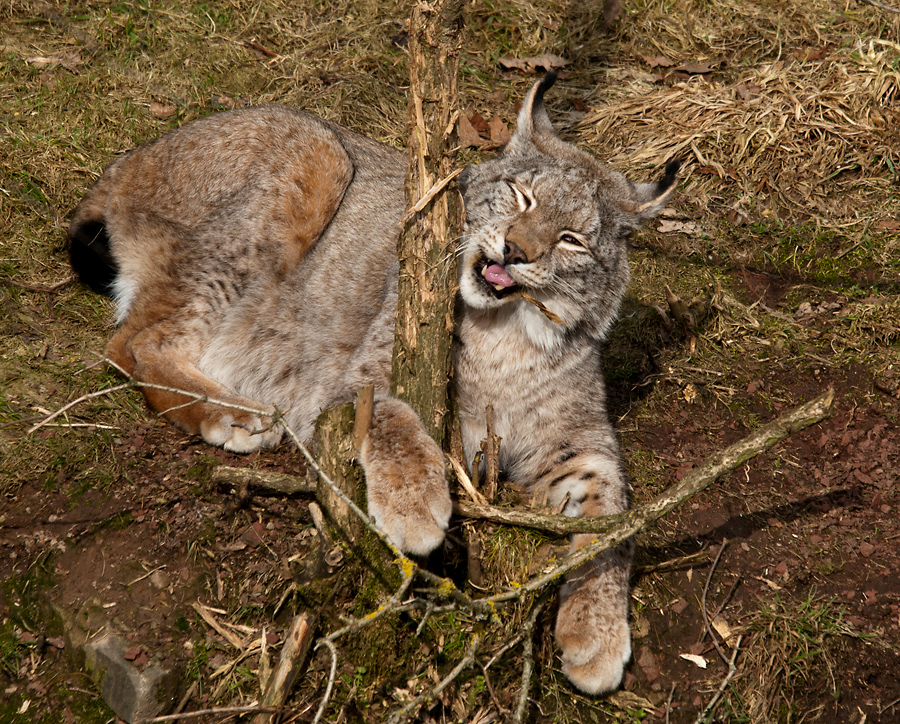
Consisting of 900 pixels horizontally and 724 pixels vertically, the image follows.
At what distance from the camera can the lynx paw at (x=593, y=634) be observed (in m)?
2.98

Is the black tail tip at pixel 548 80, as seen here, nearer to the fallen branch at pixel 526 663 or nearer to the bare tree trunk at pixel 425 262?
the bare tree trunk at pixel 425 262

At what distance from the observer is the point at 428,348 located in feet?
9.18

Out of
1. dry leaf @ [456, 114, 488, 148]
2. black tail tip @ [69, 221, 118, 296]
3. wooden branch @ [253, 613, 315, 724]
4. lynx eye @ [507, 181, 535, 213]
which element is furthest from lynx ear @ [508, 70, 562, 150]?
wooden branch @ [253, 613, 315, 724]

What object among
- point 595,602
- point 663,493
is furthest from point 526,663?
point 663,493

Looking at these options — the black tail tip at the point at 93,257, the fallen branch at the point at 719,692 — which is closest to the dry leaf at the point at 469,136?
the black tail tip at the point at 93,257

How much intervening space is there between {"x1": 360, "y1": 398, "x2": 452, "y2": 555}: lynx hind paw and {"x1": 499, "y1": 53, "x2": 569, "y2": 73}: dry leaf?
421 cm

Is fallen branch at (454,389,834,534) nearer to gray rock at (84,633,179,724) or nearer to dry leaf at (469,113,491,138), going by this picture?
gray rock at (84,633,179,724)

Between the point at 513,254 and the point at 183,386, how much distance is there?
1923 millimetres

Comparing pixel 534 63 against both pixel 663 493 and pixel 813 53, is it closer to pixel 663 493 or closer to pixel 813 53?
pixel 813 53

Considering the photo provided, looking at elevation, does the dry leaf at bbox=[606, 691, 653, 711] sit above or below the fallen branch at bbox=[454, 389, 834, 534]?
below

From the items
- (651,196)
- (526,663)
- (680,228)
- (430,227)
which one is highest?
(430,227)

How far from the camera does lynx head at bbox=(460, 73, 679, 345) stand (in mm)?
3086

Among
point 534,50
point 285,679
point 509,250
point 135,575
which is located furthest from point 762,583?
point 534,50

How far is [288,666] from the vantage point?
98.9 inches
